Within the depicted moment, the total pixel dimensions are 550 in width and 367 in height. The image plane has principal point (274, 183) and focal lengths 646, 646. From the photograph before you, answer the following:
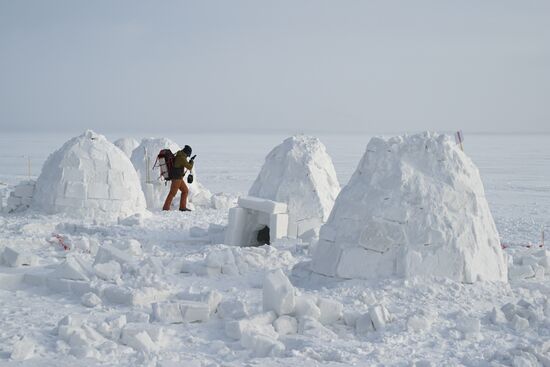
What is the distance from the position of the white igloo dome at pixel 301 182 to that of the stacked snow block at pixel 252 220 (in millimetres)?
377

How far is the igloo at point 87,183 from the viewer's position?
481 inches

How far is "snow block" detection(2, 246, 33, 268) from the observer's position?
23.9 feet

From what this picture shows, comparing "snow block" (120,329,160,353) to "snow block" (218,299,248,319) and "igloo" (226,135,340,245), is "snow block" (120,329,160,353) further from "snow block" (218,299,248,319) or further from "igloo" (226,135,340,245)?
"igloo" (226,135,340,245)

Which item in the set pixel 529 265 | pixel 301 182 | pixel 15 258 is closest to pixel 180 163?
pixel 301 182

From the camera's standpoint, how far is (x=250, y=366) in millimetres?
4277

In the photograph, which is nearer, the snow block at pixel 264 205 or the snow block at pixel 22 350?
the snow block at pixel 22 350

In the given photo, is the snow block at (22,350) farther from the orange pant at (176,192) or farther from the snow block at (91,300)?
the orange pant at (176,192)

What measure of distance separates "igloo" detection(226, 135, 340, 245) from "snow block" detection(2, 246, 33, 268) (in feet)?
10.9

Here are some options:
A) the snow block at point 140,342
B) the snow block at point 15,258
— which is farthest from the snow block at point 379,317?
the snow block at point 15,258

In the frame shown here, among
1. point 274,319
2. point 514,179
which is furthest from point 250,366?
point 514,179

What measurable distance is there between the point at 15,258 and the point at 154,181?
8469 mm

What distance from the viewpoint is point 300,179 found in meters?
10.7

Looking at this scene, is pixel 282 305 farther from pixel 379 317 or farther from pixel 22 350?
pixel 22 350

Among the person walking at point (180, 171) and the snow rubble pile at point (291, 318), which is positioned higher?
the person walking at point (180, 171)
